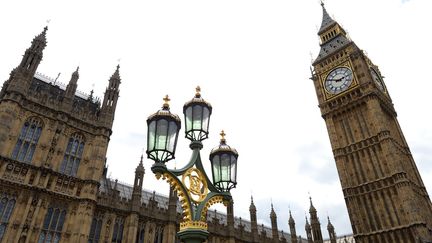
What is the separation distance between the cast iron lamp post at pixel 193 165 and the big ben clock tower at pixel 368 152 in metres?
34.3

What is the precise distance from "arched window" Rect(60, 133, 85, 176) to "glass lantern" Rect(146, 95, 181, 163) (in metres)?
18.9

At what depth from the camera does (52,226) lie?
73.8ft

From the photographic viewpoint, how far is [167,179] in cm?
880

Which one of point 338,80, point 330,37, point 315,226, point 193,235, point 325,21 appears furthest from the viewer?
point 325,21

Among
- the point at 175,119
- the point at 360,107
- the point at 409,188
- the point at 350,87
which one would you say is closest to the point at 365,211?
the point at 409,188

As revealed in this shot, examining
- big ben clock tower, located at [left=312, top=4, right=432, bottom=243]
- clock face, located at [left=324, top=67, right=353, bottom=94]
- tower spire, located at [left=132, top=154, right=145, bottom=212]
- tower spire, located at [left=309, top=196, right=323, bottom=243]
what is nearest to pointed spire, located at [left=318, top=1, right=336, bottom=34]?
big ben clock tower, located at [left=312, top=4, right=432, bottom=243]

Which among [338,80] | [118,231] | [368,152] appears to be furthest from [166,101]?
[338,80]

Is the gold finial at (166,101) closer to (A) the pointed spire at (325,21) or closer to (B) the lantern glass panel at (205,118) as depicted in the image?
(B) the lantern glass panel at (205,118)

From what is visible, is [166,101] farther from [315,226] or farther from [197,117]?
[315,226]

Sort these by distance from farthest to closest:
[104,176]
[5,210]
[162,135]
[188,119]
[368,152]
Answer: [368,152] → [104,176] → [5,210] → [188,119] → [162,135]

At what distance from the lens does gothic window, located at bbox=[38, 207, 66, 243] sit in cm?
2192

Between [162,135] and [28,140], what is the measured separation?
20.0 meters

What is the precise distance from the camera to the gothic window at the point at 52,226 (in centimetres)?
2192

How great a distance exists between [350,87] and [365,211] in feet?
59.4
